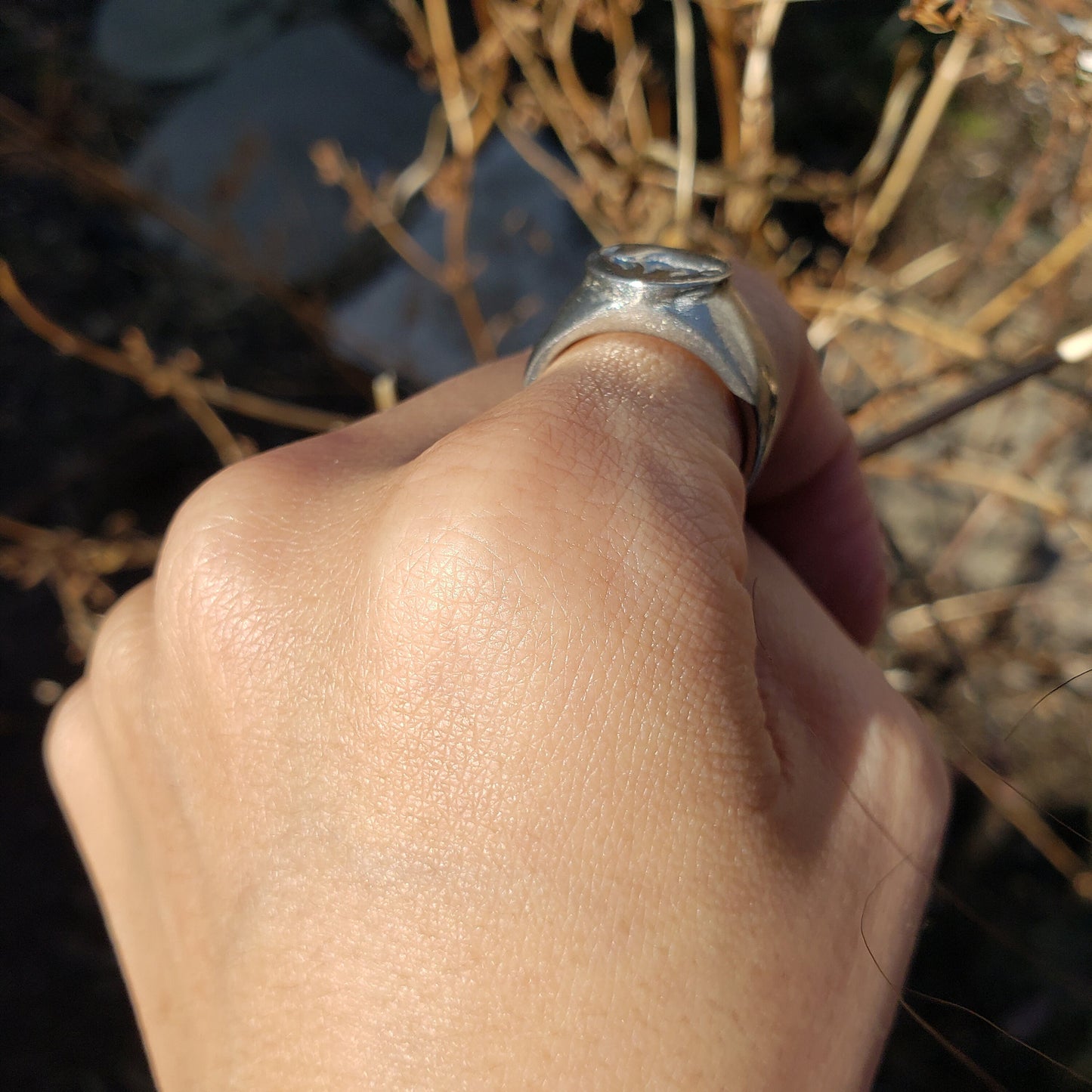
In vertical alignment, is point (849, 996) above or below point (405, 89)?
below

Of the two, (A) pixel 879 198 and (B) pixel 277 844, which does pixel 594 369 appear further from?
(A) pixel 879 198

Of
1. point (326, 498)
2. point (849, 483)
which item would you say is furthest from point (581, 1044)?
point (849, 483)

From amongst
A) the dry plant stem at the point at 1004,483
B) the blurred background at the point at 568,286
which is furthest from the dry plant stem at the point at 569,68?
the dry plant stem at the point at 1004,483

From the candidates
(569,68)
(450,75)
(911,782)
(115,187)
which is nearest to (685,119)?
(569,68)

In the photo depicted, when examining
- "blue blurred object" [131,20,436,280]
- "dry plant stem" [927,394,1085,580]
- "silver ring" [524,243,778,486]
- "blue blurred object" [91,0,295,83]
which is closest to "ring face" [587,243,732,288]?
"silver ring" [524,243,778,486]

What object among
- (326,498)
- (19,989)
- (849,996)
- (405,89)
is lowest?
(19,989)

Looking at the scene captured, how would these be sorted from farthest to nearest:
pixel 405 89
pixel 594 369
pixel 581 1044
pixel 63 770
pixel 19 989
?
1. pixel 405 89
2. pixel 19 989
3. pixel 63 770
4. pixel 594 369
5. pixel 581 1044

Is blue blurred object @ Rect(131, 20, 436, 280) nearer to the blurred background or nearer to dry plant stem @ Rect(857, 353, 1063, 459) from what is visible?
the blurred background

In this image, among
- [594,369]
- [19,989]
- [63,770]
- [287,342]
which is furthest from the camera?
[287,342]

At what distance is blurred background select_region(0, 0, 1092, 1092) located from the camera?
3.55 feet

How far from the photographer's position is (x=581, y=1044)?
41cm

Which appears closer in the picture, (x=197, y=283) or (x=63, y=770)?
(x=63, y=770)

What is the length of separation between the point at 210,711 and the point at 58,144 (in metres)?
0.93

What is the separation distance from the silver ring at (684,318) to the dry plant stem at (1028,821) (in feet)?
2.73
